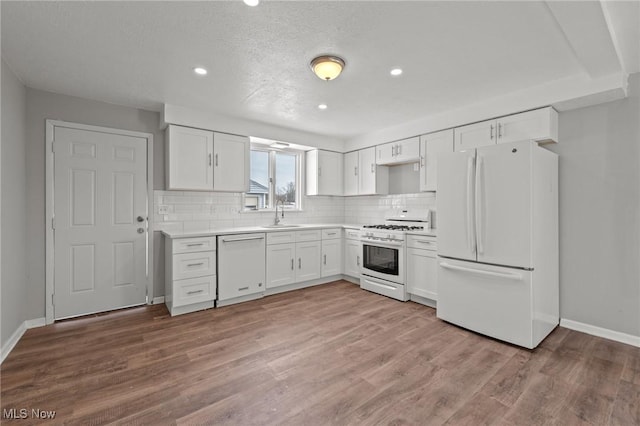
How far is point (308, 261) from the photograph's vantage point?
175 inches

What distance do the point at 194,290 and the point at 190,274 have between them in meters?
0.19

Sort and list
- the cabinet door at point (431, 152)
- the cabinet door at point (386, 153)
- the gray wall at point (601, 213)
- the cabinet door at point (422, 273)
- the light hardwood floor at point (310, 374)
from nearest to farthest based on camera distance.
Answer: the light hardwood floor at point (310, 374), the gray wall at point (601, 213), the cabinet door at point (422, 273), the cabinet door at point (431, 152), the cabinet door at point (386, 153)

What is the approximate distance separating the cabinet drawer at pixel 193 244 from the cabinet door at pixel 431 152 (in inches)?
113

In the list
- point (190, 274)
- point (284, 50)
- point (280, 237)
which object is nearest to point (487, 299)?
point (280, 237)

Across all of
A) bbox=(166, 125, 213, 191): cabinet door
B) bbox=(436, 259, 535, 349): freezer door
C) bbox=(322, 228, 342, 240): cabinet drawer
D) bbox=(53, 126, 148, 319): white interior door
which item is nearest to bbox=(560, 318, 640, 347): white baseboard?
bbox=(436, 259, 535, 349): freezer door

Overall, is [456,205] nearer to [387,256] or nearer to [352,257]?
[387,256]

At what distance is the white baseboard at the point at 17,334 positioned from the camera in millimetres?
2398

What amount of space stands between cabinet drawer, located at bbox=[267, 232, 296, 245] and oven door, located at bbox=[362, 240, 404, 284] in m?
1.07

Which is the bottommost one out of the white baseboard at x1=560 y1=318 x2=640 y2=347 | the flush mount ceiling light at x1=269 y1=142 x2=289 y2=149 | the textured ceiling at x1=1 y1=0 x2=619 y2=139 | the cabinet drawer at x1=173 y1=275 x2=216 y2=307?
the white baseboard at x1=560 y1=318 x2=640 y2=347

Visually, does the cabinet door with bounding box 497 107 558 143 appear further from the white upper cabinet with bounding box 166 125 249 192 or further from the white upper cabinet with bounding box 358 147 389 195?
the white upper cabinet with bounding box 166 125 249 192

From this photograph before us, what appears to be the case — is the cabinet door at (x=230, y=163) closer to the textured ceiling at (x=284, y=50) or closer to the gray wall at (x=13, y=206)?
the textured ceiling at (x=284, y=50)

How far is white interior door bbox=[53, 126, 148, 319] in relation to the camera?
10.4 ft

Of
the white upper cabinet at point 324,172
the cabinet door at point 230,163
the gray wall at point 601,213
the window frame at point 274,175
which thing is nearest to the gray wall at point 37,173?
the cabinet door at point 230,163

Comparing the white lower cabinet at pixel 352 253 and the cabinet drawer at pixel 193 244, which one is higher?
the cabinet drawer at pixel 193 244
